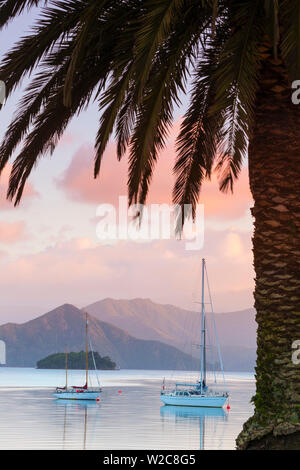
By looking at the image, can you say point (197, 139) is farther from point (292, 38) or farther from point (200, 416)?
point (200, 416)

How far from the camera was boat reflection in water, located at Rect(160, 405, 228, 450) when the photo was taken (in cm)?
5880

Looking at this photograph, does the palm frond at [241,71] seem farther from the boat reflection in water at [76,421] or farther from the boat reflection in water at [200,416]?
the boat reflection in water at [200,416]

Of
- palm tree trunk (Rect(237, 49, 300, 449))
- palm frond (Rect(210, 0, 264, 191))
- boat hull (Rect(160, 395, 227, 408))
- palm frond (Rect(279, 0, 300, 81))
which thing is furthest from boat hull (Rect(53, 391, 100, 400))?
palm frond (Rect(279, 0, 300, 81))

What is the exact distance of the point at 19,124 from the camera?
12.7 meters

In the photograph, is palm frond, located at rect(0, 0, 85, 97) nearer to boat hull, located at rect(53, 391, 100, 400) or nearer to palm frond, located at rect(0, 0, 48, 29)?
palm frond, located at rect(0, 0, 48, 29)

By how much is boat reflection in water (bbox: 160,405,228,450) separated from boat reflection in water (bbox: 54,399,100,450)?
744 centimetres

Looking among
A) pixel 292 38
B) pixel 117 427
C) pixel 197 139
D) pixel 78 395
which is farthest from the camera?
pixel 78 395

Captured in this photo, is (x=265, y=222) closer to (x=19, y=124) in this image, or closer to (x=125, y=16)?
(x=125, y=16)

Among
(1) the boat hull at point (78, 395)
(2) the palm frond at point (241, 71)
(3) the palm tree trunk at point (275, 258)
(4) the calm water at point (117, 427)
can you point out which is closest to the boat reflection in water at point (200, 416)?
(4) the calm water at point (117, 427)

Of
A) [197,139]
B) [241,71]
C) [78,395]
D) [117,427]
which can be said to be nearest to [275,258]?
[241,71]

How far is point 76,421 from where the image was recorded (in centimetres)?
6222

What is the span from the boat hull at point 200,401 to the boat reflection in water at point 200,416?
0.61 metres

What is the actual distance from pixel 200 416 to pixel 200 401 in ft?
19.1

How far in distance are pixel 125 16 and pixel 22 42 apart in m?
1.56
